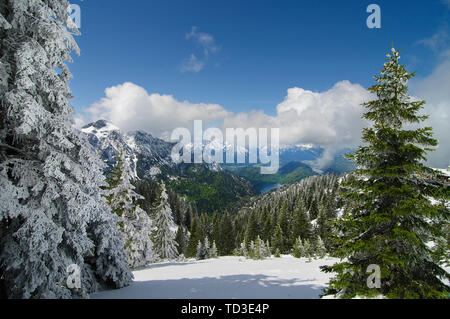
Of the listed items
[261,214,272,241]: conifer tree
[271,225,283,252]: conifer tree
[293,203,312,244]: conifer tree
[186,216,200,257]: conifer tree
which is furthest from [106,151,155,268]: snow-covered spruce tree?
[261,214,272,241]: conifer tree

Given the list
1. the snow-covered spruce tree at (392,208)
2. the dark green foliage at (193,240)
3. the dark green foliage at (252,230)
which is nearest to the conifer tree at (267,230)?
the dark green foliage at (252,230)

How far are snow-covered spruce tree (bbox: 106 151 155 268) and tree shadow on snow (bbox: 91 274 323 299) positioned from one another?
32.2 ft

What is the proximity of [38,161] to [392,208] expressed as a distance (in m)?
11.6

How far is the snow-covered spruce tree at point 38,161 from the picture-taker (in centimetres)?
601

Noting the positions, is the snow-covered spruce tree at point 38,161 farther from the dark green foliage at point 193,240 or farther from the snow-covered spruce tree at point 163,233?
the dark green foliage at point 193,240

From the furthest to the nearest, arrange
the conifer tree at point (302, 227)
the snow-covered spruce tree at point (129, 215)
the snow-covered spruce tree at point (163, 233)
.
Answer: the conifer tree at point (302, 227)
the snow-covered spruce tree at point (163, 233)
the snow-covered spruce tree at point (129, 215)

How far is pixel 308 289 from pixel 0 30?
1514 centimetres

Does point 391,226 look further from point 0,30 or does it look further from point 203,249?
point 203,249

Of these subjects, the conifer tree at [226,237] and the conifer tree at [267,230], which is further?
the conifer tree at [226,237]

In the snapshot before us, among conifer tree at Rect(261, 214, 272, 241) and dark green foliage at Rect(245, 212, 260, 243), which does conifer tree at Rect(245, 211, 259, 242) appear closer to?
dark green foliage at Rect(245, 212, 260, 243)

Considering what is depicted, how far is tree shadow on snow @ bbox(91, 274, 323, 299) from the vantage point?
851cm

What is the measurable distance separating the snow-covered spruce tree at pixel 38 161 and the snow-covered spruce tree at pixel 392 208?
907 centimetres
